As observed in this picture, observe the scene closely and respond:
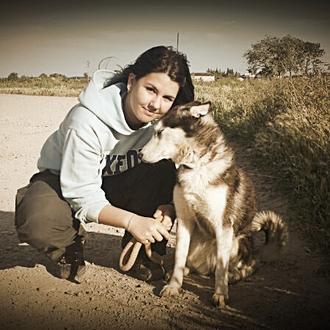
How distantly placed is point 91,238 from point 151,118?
5.26 ft

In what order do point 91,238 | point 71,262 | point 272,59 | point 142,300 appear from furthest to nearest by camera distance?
point 272,59
point 91,238
point 71,262
point 142,300

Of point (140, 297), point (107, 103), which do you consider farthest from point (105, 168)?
point (140, 297)

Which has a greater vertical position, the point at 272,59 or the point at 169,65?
the point at 272,59

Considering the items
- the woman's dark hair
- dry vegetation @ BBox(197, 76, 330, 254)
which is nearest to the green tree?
dry vegetation @ BBox(197, 76, 330, 254)

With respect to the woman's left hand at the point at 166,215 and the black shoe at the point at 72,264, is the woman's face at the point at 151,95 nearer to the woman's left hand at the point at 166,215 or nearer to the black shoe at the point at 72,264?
the woman's left hand at the point at 166,215

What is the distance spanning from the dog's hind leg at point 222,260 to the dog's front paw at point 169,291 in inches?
11.0

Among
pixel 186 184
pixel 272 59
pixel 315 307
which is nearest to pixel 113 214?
pixel 186 184

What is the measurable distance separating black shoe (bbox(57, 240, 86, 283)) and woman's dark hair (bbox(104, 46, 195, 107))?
1347mm

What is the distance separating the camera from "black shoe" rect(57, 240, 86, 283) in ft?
9.50

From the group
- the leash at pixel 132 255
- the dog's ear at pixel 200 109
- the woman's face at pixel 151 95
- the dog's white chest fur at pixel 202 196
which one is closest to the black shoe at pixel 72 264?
the leash at pixel 132 255

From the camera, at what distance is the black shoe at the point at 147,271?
301 centimetres

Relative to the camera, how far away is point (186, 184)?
2.62 m

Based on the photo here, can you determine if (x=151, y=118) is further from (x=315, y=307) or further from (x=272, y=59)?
(x=272, y=59)

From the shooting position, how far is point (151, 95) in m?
2.68
